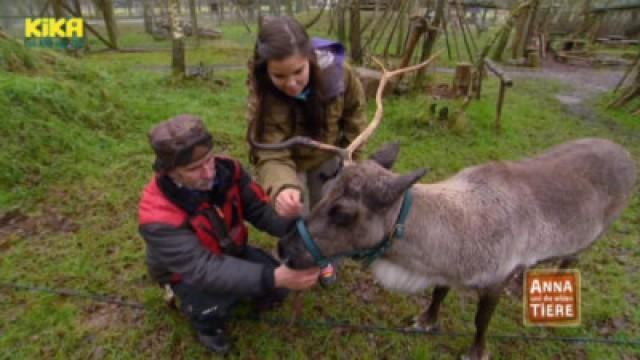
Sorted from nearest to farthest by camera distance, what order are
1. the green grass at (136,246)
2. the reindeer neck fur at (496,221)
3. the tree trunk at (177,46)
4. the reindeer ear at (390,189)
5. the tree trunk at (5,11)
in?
the reindeer ear at (390,189) → the reindeer neck fur at (496,221) → the green grass at (136,246) → the tree trunk at (177,46) → the tree trunk at (5,11)

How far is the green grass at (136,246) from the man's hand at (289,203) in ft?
3.42

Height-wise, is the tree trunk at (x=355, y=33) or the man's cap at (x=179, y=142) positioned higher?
the tree trunk at (x=355, y=33)

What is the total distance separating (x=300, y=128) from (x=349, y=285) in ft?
4.75

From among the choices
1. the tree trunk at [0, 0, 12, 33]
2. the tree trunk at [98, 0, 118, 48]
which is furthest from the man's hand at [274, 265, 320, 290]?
the tree trunk at [0, 0, 12, 33]

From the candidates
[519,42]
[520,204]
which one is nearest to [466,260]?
[520,204]

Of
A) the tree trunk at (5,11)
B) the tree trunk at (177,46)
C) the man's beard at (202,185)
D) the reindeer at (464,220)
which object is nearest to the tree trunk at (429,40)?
the tree trunk at (177,46)

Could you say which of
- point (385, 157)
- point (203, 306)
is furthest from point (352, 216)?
point (203, 306)

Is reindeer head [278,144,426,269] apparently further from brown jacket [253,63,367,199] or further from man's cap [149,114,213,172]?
man's cap [149,114,213,172]

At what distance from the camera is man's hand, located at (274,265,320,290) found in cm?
241

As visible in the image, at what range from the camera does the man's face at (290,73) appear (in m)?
2.40

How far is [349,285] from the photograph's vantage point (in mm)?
3684

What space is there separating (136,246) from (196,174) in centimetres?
196

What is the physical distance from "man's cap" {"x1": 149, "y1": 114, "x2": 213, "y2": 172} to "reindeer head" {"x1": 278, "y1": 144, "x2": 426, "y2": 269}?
27.1 inches

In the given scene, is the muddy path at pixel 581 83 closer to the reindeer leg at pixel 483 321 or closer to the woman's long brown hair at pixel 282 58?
the reindeer leg at pixel 483 321
